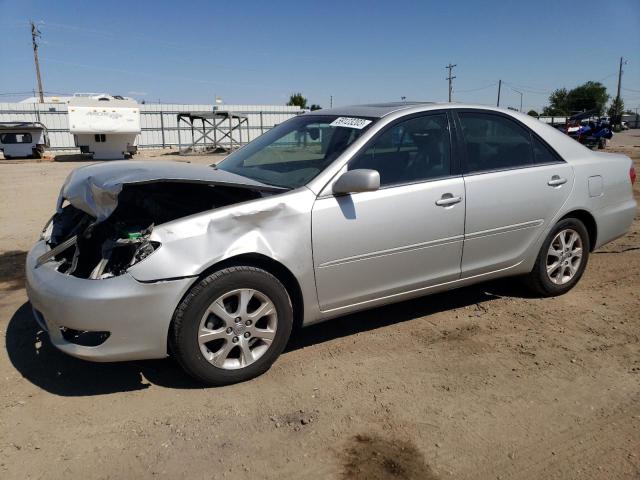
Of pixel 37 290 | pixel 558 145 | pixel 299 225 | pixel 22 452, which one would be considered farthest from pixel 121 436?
pixel 558 145

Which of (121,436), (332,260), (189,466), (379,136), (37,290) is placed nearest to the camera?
(189,466)

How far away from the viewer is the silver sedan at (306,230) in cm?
290

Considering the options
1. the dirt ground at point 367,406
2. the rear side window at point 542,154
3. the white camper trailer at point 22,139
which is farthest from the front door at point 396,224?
the white camper trailer at point 22,139

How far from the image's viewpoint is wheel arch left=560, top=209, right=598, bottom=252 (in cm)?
445

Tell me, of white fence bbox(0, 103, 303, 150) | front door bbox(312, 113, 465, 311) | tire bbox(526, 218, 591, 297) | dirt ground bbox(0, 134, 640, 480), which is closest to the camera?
dirt ground bbox(0, 134, 640, 480)

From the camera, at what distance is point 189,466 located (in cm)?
247

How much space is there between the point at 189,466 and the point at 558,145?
A: 12.2 ft

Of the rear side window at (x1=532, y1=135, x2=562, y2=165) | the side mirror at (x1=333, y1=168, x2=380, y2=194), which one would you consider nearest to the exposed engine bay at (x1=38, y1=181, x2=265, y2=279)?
the side mirror at (x1=333, y1=168, x2=380, y2=194)

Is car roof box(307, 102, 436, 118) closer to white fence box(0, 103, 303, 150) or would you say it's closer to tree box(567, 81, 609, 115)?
white fence box(0, 103, 303, 150)

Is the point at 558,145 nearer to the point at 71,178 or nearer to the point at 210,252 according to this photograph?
the point at 210,252

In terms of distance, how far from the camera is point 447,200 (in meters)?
3.70

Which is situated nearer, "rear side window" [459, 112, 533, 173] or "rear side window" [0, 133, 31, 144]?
"rear side window" [459, 112, 533, 173]

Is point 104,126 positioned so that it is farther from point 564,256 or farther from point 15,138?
point 564,256

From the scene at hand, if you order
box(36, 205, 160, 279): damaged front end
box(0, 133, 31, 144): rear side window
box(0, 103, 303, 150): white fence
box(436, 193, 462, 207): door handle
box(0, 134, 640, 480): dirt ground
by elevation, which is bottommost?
box(0, 134, 640, 480): dirt ground
